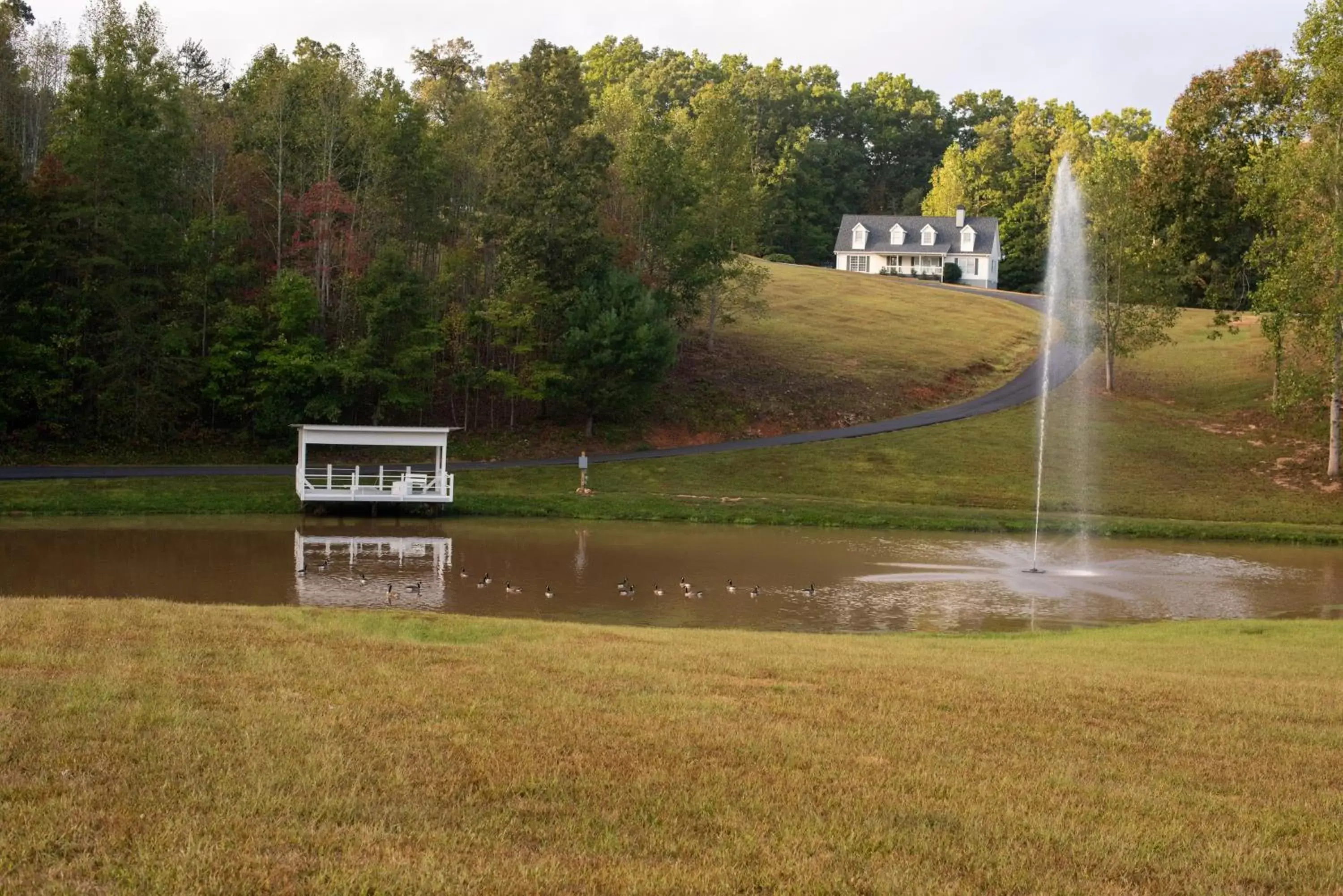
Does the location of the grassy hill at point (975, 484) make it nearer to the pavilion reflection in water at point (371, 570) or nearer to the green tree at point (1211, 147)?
the pavilion reflection in water at point (371, 570)

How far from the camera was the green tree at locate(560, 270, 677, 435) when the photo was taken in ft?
182

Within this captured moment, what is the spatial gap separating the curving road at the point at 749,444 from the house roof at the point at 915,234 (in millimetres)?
44156

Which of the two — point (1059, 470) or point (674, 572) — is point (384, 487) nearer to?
point (674, 572)

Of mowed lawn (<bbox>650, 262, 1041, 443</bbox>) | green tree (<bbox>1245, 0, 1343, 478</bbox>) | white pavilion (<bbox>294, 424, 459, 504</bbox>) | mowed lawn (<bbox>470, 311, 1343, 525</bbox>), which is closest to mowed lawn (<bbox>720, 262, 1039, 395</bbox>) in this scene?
mowed lawn (<bbox>650, 262, 1041, 443</bbox>)

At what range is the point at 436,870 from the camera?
6973 mm

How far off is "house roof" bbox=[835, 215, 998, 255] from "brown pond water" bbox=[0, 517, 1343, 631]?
88.4 metres

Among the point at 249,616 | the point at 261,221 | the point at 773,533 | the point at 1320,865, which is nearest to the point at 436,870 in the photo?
the point at 1320,865

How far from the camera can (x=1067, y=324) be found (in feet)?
230

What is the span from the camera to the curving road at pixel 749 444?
143ft

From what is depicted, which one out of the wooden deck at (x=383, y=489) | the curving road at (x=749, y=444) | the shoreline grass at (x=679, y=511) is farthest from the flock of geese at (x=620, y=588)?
the curving road at (x=749, y=444)

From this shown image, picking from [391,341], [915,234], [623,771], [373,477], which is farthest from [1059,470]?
[915,234]

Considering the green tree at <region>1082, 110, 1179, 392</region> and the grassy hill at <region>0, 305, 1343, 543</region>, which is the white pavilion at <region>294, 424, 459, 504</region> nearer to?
the grassy hill at <region>0, 305, 1343, 543</region>

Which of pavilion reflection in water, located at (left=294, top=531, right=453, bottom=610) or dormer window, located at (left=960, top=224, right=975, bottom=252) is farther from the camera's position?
dormer window, located at (left=960, top=224, right=975, bottom=252)

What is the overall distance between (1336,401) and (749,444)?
2558 centimetres
